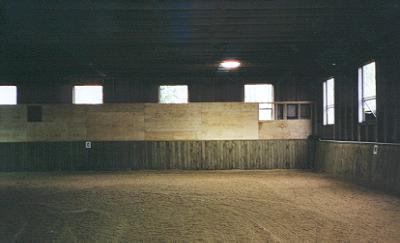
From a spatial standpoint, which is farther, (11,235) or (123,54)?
(123,54)

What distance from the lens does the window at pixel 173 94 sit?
18.2 m

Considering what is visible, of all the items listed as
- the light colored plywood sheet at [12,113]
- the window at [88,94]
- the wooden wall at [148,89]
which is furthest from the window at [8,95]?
the window at [88,94]

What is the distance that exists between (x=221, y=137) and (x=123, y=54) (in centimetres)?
684

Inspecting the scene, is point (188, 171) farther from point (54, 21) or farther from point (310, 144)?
point (54, 21)

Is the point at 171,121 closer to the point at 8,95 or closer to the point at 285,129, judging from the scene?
the point at 285,129

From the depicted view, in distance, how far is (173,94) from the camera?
59.8 ft

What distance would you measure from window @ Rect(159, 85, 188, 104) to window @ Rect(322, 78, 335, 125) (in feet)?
21.6

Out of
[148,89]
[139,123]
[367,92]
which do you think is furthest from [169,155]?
[367,92]

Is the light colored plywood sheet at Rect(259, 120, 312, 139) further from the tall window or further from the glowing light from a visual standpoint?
the glowing light

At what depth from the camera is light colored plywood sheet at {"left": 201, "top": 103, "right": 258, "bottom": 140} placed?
17.7m

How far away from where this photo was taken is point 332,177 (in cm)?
1430

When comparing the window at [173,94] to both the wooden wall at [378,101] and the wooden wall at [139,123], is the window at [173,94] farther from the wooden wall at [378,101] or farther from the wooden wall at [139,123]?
the wooden wall at [378,101]

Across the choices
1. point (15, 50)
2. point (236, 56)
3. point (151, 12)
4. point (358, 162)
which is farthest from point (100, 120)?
point (358, 162)

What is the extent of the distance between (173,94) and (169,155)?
9.85 ft
